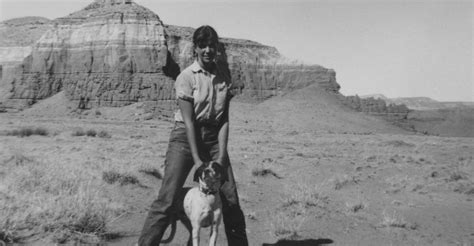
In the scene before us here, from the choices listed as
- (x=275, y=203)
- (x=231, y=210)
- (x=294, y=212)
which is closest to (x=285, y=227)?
(x=294, y=212)

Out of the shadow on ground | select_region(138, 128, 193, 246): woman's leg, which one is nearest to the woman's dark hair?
select_region(138, 128, 193, 246): woman's leg

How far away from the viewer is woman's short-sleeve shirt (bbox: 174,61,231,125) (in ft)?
13.2

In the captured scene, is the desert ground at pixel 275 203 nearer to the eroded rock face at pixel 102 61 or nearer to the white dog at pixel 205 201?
the white dog at pixel 205 201

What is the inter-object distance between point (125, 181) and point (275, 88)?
67.3 meters

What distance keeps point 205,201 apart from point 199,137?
0.65 meters

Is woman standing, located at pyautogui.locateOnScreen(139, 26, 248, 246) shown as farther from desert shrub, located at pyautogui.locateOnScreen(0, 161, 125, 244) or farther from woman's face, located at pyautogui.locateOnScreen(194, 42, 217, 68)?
desert shrub, located at pyautogui.locateOnScreen(0, 161, 125, 244)

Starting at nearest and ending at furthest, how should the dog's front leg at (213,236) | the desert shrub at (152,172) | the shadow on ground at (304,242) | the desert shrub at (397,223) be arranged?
the dog's front leg at (213,236), the shadow on ground at (304,242), the desert shrub at (397,223), the desert shrub at (152,172)

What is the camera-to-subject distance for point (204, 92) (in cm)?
406

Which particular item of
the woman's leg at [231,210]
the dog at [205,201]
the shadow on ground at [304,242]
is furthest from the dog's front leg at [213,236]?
the shadow on ground at [304,242]

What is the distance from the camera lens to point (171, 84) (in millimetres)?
59219

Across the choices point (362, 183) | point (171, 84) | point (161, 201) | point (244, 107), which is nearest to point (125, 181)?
point (161, 201)

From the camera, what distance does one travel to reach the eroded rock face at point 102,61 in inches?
2270

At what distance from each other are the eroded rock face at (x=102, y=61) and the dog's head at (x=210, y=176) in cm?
5532

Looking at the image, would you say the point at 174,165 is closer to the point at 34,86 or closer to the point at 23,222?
the point at 23,222
